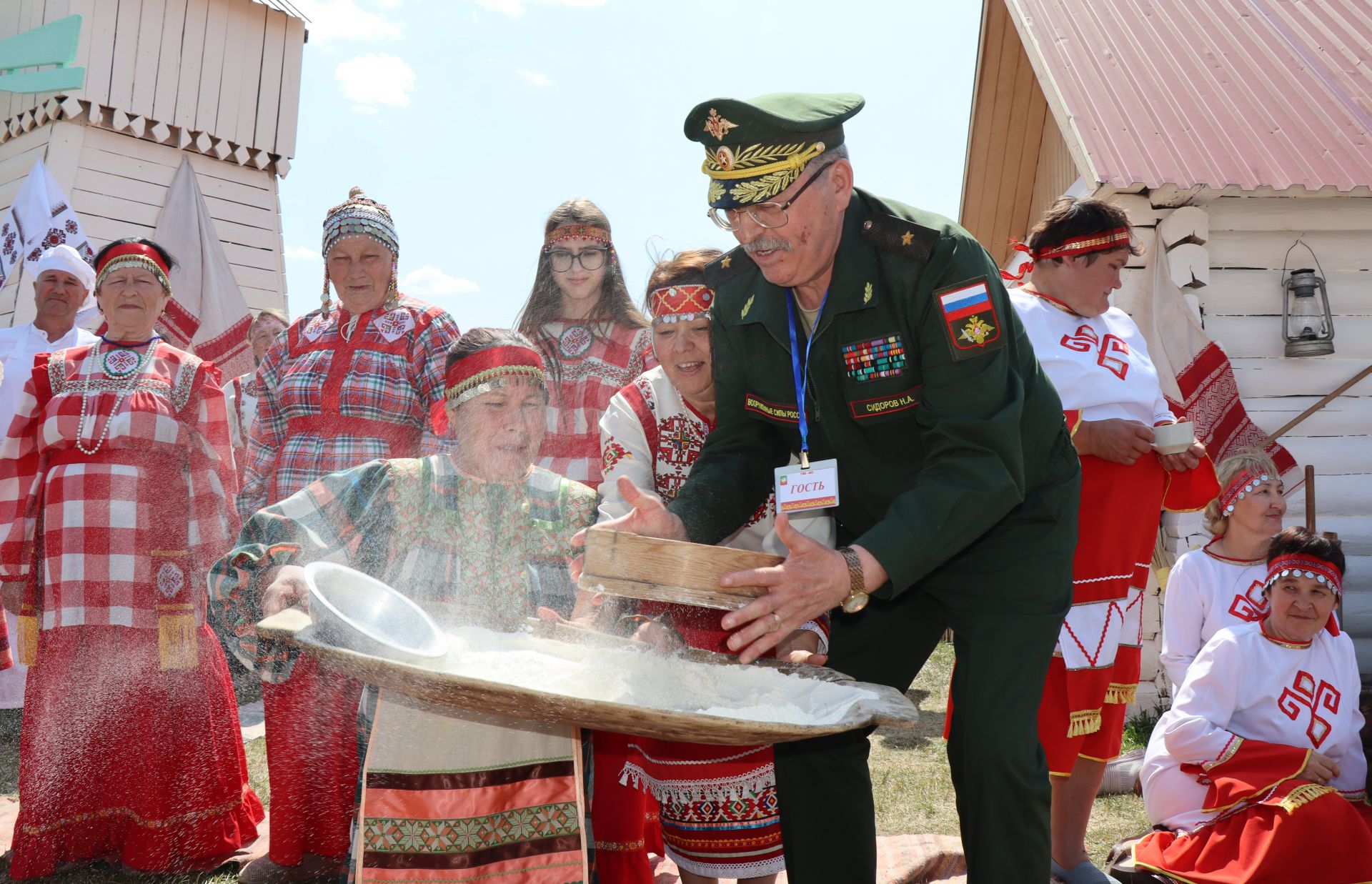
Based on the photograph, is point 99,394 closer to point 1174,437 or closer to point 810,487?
point 810,487

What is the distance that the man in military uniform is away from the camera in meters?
2.25

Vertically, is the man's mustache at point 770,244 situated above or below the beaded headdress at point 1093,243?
below

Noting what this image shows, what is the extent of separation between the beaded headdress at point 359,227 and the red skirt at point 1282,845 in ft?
11.9

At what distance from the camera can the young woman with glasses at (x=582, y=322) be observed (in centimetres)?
423

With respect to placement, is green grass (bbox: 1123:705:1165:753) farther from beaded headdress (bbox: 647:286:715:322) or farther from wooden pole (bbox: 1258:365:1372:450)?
beaded headdress (bbox: 647:286:715:322)

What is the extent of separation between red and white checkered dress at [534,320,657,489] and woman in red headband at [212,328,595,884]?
0.97 meters

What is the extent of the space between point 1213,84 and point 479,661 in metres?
6.91

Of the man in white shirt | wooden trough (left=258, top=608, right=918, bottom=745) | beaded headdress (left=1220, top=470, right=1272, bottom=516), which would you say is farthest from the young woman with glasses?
the man in white shirt

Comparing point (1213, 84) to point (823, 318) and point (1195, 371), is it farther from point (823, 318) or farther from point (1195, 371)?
point (823, 318)

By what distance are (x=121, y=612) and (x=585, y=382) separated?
2006mm

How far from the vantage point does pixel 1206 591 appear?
491 centimetres

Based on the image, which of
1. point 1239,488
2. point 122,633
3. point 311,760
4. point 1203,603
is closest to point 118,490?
point 122,633

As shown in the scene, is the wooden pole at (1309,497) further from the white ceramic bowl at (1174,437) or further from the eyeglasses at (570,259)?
the eyeglasses at (570,259)

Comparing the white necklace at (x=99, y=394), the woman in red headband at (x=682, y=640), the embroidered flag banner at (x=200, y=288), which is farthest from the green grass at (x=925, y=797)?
the embroidered flag banner at (x=200, y=288)
